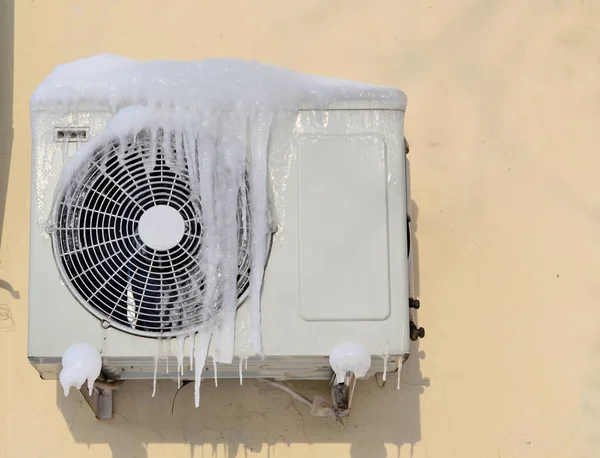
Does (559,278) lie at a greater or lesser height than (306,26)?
lesser

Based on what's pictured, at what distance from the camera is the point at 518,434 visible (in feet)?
6.49

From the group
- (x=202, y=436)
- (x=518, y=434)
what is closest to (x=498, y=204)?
(x=518, y=434)

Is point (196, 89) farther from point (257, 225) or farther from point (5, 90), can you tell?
point (5, 90)

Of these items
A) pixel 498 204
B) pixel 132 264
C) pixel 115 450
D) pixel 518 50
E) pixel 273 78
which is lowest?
pixel 115 450

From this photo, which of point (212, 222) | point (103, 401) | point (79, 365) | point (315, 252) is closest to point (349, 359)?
point (315, 252)

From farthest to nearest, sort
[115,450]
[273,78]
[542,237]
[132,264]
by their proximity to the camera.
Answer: [542,237] → [115,450] → [273,78] → [132,264]

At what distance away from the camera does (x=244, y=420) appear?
1986mm

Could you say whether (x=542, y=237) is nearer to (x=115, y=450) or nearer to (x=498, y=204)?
(x=498, y=204)

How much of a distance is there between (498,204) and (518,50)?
429 millimetres

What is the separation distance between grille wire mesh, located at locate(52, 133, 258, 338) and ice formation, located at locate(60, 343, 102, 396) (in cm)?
7

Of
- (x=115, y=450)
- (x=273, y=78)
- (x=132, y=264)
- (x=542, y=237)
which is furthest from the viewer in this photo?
(x=542, y=237)

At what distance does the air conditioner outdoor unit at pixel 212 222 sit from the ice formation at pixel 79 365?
23 millimetres

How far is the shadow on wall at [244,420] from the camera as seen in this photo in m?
1.97

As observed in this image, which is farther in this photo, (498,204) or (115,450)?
(498,204)
